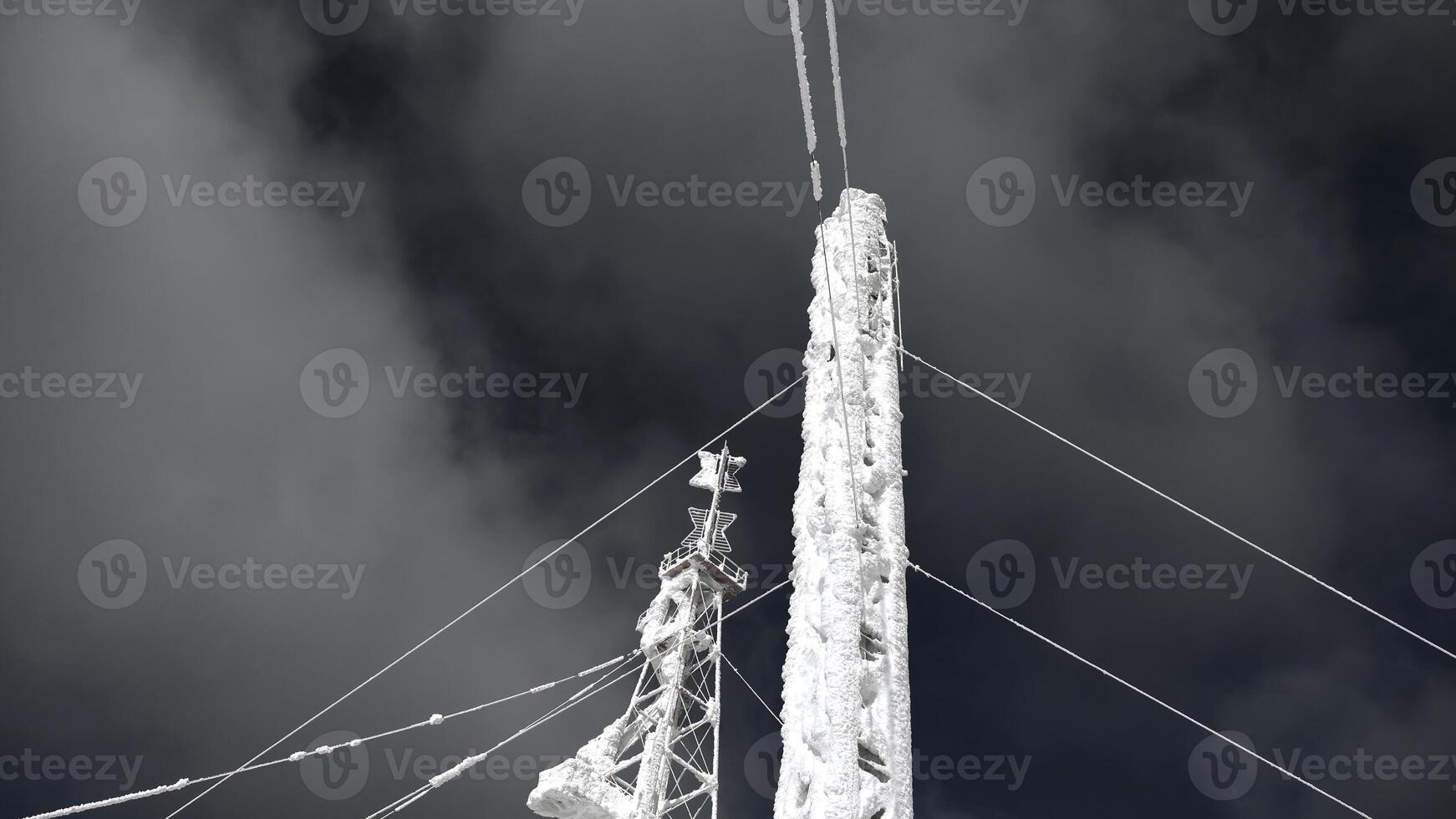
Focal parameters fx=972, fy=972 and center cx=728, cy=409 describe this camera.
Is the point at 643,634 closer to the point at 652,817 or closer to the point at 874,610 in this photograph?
the point at 652,817

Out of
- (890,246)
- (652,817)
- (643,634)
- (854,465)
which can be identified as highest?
(890,246)

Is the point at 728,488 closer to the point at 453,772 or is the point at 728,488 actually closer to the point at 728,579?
the point at 728,579

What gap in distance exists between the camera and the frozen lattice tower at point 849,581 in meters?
4.77

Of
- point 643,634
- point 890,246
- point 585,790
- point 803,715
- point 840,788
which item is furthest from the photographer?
point 643,634

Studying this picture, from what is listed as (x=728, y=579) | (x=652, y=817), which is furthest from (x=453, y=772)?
(x=728, y=579)

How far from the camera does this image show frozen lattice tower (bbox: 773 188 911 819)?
4773mm

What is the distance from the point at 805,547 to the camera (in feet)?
18.4

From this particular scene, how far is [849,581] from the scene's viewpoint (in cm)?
526

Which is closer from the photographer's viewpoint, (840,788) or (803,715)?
(840,788)

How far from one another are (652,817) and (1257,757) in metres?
12.6

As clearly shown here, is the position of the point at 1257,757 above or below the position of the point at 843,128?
below

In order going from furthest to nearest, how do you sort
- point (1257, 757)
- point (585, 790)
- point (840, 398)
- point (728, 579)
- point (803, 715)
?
point (728, 579) → point (585, 790) → point (1257, 757) → point (840, 398) → point (803, 715)

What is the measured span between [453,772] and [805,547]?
1122 centimetres

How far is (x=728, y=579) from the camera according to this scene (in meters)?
21.2
